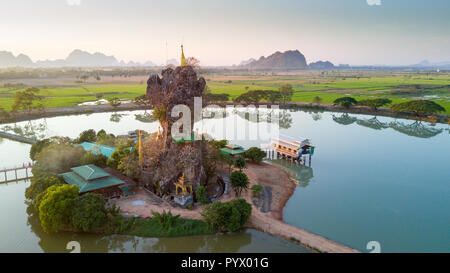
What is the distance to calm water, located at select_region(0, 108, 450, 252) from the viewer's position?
786 inches

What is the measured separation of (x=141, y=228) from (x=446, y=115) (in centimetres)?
6719

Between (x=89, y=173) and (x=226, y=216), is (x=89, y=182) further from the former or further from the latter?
(x=226, y=216)

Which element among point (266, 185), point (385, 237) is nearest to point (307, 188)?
point (266, 185)

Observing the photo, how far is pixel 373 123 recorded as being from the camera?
60.8 metres

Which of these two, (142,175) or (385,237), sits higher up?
(142,175)

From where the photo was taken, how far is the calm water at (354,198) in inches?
786

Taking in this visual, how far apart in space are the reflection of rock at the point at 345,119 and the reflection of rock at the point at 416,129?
762cm

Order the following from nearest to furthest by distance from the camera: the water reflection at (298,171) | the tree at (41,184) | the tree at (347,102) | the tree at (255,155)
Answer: the tree at (41,184)
the water reflection at (298,171)
the tree at (255,155)
the tree at (347,102)

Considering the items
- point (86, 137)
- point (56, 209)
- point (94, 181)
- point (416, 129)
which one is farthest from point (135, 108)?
point (416, 129)

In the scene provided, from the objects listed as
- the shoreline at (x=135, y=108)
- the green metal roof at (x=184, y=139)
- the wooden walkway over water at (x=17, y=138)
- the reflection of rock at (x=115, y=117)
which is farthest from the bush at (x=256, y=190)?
the shoreline at (x=135, y=108)

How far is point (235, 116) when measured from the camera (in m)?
70.3

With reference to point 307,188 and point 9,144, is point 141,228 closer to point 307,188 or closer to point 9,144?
point 307,188

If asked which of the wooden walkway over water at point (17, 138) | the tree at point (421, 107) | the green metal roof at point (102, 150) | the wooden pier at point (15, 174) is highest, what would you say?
the tree at point (421, 107)

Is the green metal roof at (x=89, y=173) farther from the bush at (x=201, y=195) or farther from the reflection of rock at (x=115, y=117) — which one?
the reflection of rock at (x=115, y=117)
